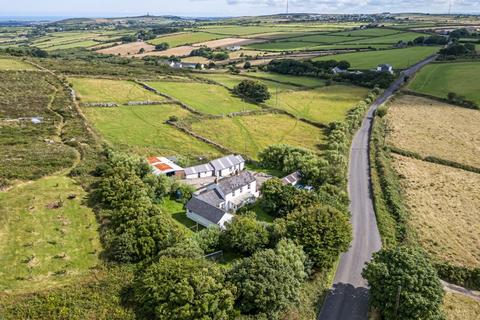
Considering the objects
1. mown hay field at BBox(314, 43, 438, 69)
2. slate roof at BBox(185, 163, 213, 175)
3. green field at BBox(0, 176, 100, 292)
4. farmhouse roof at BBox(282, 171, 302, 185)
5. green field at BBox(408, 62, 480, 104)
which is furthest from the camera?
mown hay field at BBox(314, 43, 438, 69)

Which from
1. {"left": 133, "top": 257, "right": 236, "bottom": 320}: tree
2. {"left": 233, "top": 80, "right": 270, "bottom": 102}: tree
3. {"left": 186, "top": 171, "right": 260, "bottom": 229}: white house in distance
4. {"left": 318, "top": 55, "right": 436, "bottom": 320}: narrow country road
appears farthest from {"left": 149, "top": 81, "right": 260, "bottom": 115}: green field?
{"left": 133, "top": 257, "right": 236, "bottom": 320}: tree

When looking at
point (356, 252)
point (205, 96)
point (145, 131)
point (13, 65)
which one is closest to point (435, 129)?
point (356, 252)

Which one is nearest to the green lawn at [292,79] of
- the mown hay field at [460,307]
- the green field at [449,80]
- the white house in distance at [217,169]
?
the green field at [449,80]

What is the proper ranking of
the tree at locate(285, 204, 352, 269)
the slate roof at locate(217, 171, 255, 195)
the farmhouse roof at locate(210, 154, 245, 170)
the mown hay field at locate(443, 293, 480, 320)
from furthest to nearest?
the farmhouse roof at locate(210, 154, 245, 170) < the slate roof at locate(217, 171, 255, 195) < the tree at locate(285, 204, 352, 269) < the mown hay field at locate(443, 293, 480, 320)

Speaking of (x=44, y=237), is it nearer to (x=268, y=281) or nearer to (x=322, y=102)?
(x=268, y=281)

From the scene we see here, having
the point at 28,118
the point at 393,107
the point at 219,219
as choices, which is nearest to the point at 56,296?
the point at 219,219

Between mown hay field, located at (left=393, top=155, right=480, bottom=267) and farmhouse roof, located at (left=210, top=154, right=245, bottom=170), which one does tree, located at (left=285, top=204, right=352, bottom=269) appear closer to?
mown hay field, located at (left=393, top=155, right=480, bottom=267)
